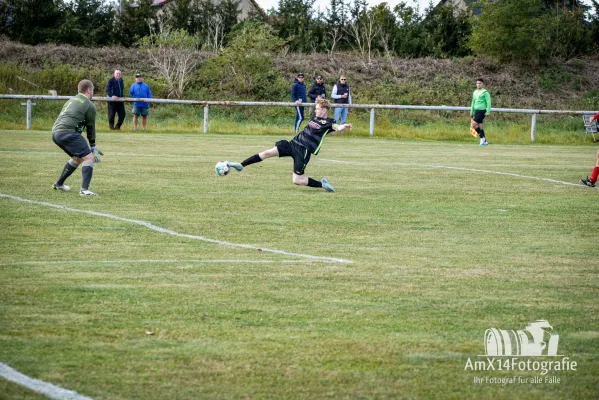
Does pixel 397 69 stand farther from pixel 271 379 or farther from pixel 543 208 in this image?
pixel 271 379

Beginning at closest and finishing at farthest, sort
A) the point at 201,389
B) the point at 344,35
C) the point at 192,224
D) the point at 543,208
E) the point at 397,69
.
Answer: the point at 201,389, the point at 192,224, the point at 543,208, the point at 397,69, the point at 344,35

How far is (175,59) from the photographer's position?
153 feet

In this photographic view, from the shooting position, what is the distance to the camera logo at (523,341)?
18.7 ft

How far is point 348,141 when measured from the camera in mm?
29781

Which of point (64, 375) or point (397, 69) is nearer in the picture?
point (64, 375)

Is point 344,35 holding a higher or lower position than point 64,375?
higher

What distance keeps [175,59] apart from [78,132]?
109 ft

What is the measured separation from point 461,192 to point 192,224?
581 cm

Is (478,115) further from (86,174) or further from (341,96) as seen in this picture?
(86,174)

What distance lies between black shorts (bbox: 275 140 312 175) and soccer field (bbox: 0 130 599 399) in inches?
16.7

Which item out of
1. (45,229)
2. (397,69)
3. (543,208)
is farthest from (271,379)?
(397,69)

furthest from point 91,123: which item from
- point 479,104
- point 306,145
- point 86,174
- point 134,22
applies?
point 134,22

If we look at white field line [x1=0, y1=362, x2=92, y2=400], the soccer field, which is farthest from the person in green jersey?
white field line [x1=0, y1=362, x2=92, y2=400]

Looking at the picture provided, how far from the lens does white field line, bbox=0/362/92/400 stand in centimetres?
471
